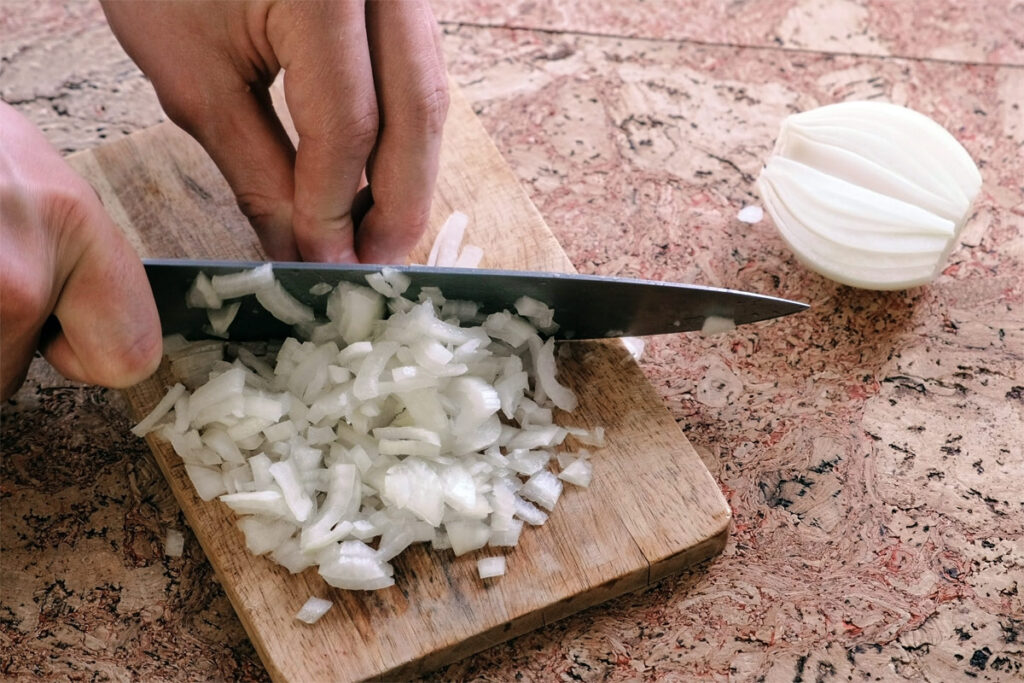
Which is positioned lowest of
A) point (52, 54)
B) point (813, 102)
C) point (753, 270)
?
point (753, 270)

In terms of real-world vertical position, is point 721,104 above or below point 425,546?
above

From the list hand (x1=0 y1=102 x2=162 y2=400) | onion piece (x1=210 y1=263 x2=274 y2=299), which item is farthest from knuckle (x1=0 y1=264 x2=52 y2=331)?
onion piece (x1=210 y1=263 x2=274 y2=299)

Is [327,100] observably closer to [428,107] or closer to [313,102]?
[313,102]

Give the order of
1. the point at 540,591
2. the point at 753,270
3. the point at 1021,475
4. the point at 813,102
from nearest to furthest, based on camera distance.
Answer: the point at 540,591 → the point at 1021,475 → the point at 753,270 → the point at 813,102

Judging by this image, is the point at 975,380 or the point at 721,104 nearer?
the point at 975,380

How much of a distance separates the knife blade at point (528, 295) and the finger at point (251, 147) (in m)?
0.11

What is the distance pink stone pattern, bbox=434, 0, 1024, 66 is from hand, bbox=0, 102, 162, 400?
0.84 m

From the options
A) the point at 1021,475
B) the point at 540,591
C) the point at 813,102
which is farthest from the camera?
the point at 813,102

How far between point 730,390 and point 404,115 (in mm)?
547

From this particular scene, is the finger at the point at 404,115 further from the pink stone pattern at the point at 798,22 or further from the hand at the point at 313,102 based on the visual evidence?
the pink stone pattern at the point at 798,22

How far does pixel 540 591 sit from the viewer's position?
1.18 metres

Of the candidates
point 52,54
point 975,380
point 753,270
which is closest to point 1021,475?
point 975,380

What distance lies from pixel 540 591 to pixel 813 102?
0.93 metres

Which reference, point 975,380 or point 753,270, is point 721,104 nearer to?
point 753,270
